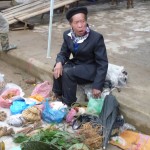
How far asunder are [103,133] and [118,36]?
3407mm

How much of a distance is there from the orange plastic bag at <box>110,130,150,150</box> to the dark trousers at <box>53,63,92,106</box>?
784 millimetres

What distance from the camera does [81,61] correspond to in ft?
13.5

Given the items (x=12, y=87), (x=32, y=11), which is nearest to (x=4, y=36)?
(x=12, y=87)

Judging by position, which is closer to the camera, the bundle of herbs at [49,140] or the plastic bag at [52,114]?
the bundle of herbs at [49,140]

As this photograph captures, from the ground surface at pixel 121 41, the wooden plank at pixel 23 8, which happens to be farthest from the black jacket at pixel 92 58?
the wooden plank at pixel 23 8

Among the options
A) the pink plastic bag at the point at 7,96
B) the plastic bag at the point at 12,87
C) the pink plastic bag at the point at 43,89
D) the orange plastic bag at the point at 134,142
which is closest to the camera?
the orange plastic bag at the point at 134,142

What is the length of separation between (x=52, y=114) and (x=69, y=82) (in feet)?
1.42

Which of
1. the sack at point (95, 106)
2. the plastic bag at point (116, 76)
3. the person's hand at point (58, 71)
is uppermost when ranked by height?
the person's hand at point (58, 71)

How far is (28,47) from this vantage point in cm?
600

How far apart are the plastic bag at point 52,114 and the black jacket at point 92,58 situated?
1.58ft

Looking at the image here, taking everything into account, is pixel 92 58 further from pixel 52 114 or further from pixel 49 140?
pixel 49 140

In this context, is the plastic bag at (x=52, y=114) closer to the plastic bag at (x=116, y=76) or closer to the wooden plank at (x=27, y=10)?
the plastic bag at (x=116, y=76)

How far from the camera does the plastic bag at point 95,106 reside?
3793mm

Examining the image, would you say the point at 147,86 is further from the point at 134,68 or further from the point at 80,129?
the point at 80,129
